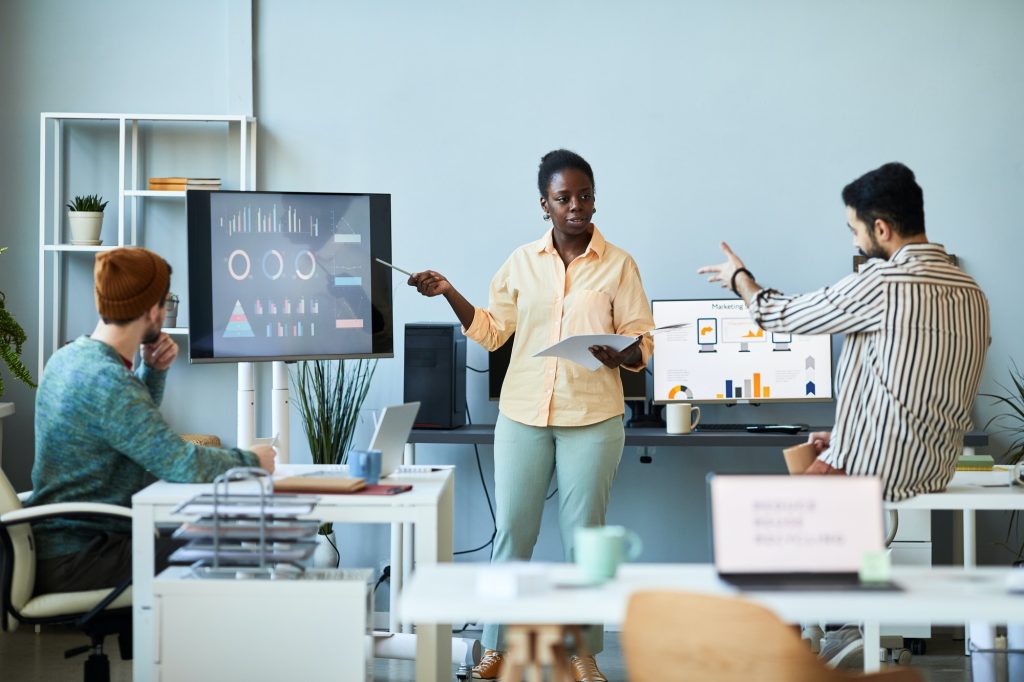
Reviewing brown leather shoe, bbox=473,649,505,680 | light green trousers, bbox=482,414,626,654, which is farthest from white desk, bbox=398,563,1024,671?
brown leather shoe, bbox=473,649,505,680

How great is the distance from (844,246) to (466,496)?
1943 mm

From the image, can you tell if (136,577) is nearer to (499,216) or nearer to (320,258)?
(320,258)

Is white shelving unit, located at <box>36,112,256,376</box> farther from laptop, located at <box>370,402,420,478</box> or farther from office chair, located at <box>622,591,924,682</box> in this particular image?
office chair, located at <box>622,591,924,682</box>

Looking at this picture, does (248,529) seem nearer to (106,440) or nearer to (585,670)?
(106,440)

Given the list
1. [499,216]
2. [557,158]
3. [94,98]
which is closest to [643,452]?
[499,216]

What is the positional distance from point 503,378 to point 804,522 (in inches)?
108

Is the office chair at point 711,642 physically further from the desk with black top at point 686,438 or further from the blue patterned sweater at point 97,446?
the desk with black top at point 686,438

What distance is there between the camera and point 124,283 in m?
2.79

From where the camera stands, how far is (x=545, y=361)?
138 inches

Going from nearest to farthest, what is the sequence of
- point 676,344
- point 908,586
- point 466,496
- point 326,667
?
point 908,586, point 326,667, point 676,344, point 466,496

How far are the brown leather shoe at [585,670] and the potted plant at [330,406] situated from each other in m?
1.21

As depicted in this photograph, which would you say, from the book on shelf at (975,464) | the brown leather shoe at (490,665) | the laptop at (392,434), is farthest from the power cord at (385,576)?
the book on shelf at (975,464)

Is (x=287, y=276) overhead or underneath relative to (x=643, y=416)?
overhead

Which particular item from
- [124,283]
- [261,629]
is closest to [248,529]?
[261,629]
